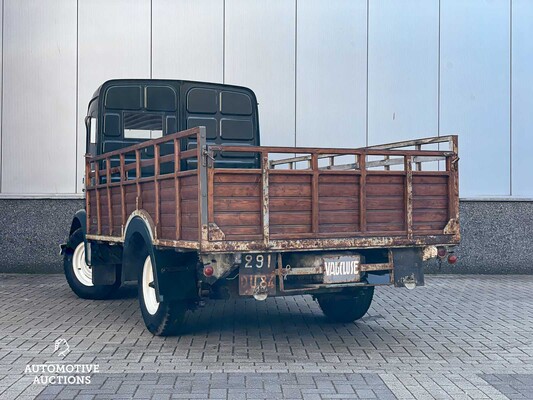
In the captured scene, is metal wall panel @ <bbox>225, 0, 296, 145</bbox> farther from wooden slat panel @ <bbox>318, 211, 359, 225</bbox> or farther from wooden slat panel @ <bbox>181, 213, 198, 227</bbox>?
wooden slat panel @ <bbox>181, 213, 198, 227</bbox>

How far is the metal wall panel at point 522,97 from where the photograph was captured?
13.0m

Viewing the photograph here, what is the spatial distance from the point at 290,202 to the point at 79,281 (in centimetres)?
468

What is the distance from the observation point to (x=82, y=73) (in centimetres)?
1277

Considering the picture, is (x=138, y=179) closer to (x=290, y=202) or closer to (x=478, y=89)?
(x=290, y=202)

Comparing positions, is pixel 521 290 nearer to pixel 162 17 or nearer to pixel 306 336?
pixel 306 336

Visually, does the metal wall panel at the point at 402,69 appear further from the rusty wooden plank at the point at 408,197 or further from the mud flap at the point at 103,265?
the rusty wooden plank at the point at 408,197

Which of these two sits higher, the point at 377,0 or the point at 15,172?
the point at 377,0

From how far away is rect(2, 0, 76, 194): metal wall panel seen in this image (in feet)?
41.3

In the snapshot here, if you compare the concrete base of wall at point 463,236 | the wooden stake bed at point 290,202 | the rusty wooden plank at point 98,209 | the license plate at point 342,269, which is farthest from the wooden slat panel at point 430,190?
the concrete base of wall at point 463,236

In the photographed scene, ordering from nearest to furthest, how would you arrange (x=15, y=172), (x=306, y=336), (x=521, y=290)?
(x=306, y=336), (x=521, y=290), (x=15, y=172)

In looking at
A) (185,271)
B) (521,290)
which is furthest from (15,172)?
(521,290)

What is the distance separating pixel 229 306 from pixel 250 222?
3.52 m

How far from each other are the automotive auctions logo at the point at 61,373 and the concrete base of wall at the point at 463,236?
681cm

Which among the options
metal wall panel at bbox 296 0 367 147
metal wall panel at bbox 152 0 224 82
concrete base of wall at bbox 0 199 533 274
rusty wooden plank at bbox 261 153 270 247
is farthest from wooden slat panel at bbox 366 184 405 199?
metal wall panel at bbox 152 0 224 82
